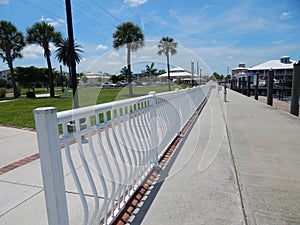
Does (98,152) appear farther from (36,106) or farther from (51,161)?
(36,106)

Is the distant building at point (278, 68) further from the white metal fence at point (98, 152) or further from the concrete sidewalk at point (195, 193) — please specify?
the white metal fence at point (98, 152)

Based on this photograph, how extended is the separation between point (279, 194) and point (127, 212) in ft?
5.92

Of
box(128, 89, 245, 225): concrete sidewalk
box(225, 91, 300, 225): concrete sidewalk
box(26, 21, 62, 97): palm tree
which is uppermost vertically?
box(26, 21, 62, 97): palm tree

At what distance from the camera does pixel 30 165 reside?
3281mm

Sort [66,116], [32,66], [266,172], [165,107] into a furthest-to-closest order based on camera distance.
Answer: [32,66] < [165,107] < [266,172] < [66,116]

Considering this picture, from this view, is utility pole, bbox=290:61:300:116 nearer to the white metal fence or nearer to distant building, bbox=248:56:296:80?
the white metal fence

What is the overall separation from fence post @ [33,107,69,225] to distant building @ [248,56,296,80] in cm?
4233

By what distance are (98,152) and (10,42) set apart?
2516cm

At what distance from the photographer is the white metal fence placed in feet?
3.80

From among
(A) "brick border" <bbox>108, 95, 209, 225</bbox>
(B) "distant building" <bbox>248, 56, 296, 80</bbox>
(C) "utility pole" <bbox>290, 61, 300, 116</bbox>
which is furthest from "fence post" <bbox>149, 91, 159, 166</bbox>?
(B) "distant building" <bbox>248, 56, 296, 80</bbox>

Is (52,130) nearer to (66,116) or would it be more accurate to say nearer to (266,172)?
(66,116)

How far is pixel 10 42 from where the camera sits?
883 inches

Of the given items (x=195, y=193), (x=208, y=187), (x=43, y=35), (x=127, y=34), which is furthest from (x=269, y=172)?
(x=43, y=35)

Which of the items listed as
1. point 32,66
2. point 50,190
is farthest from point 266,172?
point 32,66
